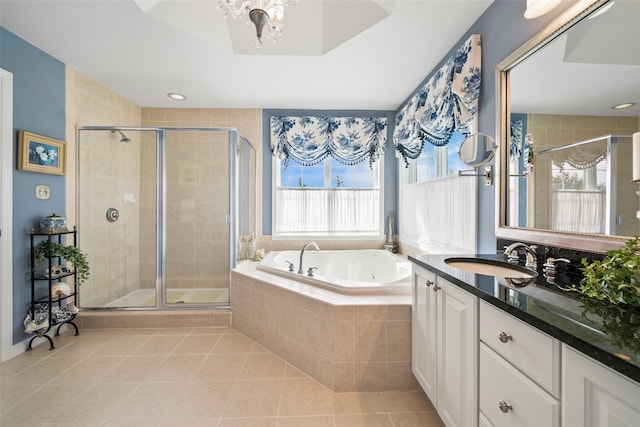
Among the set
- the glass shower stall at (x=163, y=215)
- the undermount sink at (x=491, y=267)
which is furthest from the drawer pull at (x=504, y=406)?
the glass shower stall at (x=163, y=215)

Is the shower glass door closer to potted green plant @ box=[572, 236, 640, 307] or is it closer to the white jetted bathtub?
the white jetted bathtub

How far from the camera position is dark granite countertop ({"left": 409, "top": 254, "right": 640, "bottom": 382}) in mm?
548

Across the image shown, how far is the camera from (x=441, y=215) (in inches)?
99.7

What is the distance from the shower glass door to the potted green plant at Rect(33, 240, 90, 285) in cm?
65

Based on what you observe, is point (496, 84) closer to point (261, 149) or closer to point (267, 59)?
point (267, 59)

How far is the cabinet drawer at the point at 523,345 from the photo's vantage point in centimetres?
71

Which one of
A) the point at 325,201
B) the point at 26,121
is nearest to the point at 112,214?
the point at 26,121

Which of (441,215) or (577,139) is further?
(441,215)

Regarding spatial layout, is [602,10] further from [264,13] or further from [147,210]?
[147,210]

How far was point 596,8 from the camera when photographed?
43.8 inches

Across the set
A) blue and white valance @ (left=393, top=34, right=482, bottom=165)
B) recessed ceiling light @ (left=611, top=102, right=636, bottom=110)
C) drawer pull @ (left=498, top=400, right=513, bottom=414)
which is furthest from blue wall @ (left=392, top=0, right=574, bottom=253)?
drawer pull @ (left=498, top=400, right=513, bottom=414)

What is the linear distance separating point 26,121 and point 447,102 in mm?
3246

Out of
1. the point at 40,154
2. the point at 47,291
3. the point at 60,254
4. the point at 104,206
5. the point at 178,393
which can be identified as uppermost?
the point at 40,154

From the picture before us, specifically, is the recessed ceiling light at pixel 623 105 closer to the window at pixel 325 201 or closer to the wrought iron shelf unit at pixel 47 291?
the window at pixel 325 201
